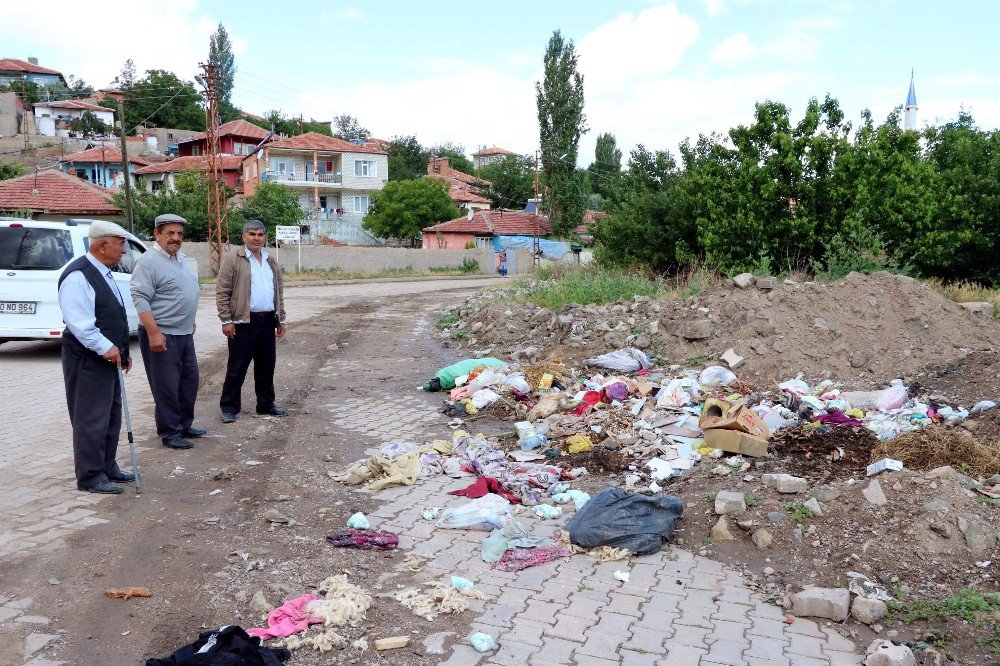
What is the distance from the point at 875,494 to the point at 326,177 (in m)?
57.4

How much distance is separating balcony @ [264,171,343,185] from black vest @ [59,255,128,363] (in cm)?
5140

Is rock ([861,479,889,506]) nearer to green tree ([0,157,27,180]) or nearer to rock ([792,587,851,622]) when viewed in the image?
rock ([792,587,851,622])

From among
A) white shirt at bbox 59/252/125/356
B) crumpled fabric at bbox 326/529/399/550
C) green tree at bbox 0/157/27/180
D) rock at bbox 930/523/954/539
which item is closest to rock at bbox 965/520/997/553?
rock at bbox 930/523/954/539

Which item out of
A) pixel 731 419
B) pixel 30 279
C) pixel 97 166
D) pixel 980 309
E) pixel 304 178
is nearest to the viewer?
pixel 731 419

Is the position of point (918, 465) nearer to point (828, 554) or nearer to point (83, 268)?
point (828, 554)

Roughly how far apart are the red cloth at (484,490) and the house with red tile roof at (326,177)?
162 ft

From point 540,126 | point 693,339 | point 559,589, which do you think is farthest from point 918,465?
point 540,126

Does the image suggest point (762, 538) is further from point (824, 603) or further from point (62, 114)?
point (62, 114)

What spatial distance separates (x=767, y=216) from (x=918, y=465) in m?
9.98

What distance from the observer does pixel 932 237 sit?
13.9 metres

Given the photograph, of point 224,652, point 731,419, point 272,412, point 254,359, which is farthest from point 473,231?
point 224,652

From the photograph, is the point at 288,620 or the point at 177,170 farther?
the point at 177,170

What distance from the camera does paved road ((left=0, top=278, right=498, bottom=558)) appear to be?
15.3 ft

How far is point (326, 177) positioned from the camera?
58250mm
